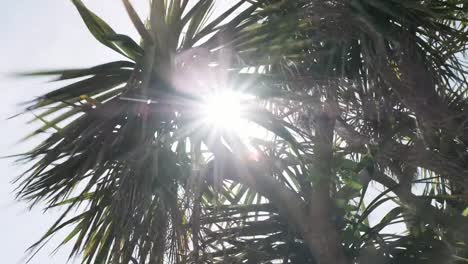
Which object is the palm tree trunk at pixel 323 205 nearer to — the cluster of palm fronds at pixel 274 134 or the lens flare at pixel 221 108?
the cluster of palm fronds at pixel 274 134

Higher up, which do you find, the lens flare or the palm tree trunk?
the lens flare

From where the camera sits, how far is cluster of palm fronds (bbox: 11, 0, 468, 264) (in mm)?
2994

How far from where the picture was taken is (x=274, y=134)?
11.4ft

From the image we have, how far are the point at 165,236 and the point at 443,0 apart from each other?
2.40m

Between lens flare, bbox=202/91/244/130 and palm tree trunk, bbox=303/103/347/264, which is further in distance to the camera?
palm tree trunk, bbox=303/103/347/264

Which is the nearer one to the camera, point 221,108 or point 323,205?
point 221,108

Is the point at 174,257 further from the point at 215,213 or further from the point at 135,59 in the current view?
the point at 135,59

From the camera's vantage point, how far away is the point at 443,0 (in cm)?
366

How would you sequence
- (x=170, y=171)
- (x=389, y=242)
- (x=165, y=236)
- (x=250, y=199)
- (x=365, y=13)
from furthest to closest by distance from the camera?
(x=250, y=199), (x=389, y=242), (x=365, y=13), (x=170, y=171), (x=165, y=236)

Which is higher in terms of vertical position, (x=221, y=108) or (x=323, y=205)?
(x=221, y=108)

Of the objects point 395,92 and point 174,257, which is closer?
point 174,257

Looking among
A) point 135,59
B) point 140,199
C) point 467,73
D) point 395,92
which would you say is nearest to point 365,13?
point 395,92

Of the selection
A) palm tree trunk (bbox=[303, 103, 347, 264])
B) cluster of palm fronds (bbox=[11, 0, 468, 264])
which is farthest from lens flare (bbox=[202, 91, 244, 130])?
palm tree trunk (bbox=[303, 103, 347, 264])

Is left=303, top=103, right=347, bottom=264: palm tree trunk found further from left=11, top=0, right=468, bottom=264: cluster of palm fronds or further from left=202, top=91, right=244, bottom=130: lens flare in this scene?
left=202, top=91, right=244, bottom=130: lens flare
